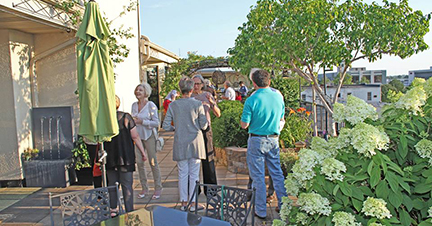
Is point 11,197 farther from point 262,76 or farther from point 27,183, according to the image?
point 262,76

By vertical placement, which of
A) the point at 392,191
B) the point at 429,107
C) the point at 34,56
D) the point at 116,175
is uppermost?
the point at 34,56

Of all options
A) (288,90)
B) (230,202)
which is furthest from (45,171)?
(288,90)

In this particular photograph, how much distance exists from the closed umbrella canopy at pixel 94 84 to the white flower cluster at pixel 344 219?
2550 millimetres

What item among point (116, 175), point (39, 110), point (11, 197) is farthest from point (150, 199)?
point (39, 110)

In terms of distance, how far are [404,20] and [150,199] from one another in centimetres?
545

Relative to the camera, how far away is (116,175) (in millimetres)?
4293

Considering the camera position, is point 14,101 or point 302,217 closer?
point 302,217

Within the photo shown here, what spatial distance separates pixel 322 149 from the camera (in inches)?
88.0

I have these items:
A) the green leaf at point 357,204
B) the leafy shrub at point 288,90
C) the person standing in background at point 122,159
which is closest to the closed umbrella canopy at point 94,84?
the person standing in background at point 122,159

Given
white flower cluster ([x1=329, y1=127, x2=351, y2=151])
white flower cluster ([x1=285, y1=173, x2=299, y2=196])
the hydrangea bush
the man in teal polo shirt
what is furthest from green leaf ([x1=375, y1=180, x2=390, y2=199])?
the man in teal polo shirt

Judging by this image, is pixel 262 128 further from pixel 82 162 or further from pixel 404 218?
pixel 82 162

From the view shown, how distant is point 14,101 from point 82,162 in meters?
1.54

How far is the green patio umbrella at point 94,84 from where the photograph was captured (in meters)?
3.67

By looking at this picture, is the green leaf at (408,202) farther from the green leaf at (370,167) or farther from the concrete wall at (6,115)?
the concrete wall at (6,115)
